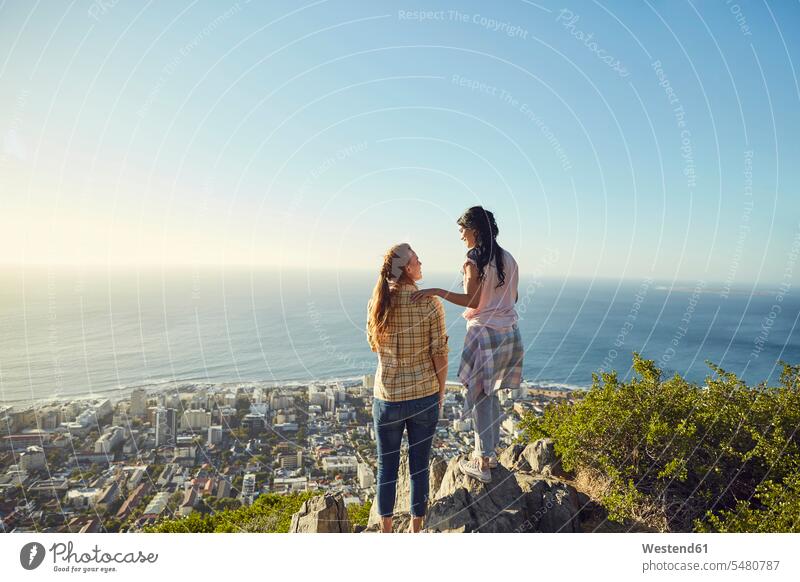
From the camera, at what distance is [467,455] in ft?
15.0

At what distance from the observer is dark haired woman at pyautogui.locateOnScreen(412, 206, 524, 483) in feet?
11.8

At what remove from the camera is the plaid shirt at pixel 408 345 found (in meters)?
3.29

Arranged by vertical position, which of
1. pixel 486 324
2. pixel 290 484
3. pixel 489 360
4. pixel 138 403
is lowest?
pixel 290 484

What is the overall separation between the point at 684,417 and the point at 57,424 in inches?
297

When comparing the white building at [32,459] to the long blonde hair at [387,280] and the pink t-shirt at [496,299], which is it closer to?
the long blonde hair at [387,280]

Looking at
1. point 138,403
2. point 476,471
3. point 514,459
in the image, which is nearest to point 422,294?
point 476,471

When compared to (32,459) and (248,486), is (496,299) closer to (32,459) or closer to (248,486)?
(248,486)

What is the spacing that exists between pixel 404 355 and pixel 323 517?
1848 mm

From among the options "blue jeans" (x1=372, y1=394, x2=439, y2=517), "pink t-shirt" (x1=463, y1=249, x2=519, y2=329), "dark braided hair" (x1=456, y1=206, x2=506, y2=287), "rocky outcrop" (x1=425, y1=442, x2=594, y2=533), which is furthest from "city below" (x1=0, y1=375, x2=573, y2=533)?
"dark braided hair" (x1=456, y1=206, x2=506, y2=287)

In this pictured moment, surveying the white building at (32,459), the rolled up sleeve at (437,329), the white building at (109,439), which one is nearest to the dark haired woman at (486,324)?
the rolled up sleeve at (437,329)

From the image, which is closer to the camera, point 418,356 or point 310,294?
point 418,356
